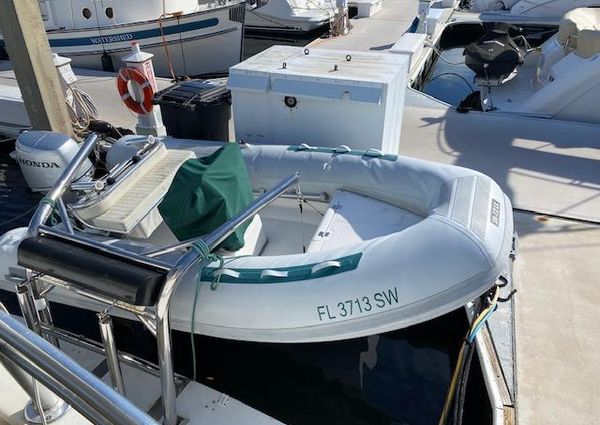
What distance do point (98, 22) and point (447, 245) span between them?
8.92 meters

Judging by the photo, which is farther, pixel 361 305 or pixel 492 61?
pixel 492 61

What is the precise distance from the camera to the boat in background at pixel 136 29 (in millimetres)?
9039

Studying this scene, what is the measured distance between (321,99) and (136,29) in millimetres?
6674

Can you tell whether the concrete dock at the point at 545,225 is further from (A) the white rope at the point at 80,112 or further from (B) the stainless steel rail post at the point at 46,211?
(B) the stainless steel rail post at the point at 46,211

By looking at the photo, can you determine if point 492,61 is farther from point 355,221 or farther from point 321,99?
point 355,221

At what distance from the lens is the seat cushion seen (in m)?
2.96

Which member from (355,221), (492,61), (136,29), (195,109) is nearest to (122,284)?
(355,221)

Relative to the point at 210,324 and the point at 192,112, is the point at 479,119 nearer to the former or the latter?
the point at 192,112

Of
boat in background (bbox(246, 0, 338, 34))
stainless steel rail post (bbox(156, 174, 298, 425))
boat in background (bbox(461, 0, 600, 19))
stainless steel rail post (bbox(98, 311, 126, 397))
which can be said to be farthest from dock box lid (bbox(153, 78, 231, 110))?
boat in background (bbox(461, 0, 600, 19))

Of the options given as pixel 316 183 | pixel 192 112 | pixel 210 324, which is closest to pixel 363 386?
pixel 210 324

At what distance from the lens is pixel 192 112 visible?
4.14 meters

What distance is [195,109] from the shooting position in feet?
13.5

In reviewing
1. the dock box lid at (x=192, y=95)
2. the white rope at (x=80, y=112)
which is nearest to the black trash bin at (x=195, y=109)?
the dock box lid at (x=192, y=95)

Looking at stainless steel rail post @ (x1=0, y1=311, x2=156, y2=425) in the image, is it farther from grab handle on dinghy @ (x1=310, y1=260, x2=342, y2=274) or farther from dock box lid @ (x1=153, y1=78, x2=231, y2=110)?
dock box lid @ (x1=153, y1=78, x2=231, y2=110)
